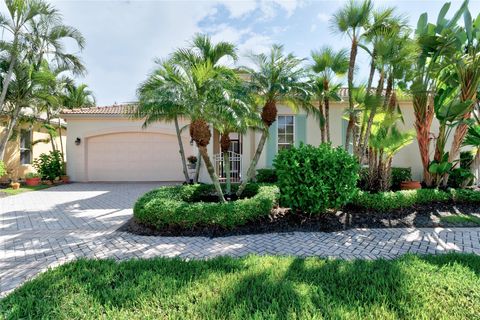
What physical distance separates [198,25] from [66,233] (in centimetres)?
777

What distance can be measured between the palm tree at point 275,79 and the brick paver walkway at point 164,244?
3608 mm

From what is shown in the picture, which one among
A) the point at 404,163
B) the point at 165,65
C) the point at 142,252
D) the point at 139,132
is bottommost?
the point at 142,252

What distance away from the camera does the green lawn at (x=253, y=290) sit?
2613 mm

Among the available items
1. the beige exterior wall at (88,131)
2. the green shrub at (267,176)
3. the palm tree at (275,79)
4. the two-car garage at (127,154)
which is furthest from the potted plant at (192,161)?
the palm tree at (275,79)

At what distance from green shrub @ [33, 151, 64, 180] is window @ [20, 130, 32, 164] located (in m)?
2.14

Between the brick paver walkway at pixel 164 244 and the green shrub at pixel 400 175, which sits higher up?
the green shrub at pixel 400 175

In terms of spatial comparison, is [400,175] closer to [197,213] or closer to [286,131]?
[286,131]

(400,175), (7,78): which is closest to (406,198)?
(400,175)

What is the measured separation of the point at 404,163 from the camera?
11.5 m

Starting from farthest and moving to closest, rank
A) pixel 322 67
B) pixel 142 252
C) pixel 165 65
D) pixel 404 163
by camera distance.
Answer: pixel 404 163 < pixel 322 67 < pixel 165 65 < pixel 142 252

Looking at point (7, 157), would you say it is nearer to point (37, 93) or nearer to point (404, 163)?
point (37, 93)

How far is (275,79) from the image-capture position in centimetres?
689

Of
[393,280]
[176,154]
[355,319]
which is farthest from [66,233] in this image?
[176,154]

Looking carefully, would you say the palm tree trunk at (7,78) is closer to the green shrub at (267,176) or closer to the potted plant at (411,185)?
the green shrub at (267,176)
